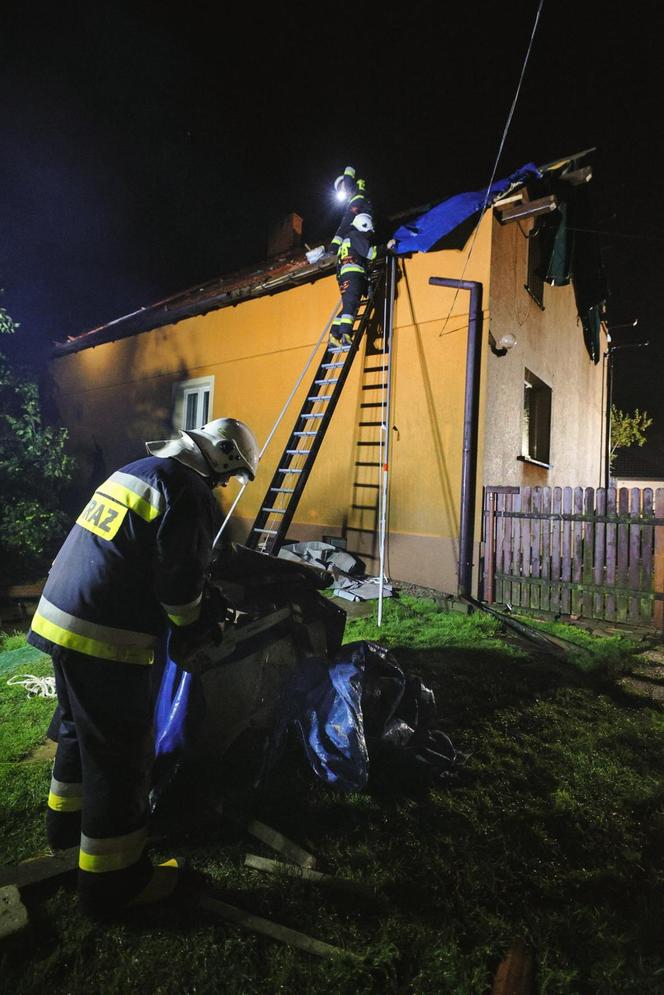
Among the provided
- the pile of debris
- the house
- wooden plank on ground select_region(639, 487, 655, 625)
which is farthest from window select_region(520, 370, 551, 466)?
the pile of debris

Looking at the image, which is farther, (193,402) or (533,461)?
(193,402)

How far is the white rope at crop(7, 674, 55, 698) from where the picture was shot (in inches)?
135

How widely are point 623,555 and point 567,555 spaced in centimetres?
56

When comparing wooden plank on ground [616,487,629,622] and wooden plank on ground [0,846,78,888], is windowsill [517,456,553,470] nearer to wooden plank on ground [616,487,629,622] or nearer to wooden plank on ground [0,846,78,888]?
wooden plank on ground [616,487,629,622]

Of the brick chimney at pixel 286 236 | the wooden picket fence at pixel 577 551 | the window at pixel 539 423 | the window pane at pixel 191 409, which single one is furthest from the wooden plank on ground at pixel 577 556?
the brick chimney at pixel 286 236

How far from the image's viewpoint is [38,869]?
175 centimetres

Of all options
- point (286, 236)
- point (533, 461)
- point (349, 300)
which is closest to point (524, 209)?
point (349, 300)

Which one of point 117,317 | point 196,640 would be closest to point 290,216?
point 117,317

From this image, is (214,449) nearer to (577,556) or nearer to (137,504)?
(137,504)

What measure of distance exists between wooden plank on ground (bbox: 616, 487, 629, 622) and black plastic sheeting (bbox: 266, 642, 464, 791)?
3.65 metres

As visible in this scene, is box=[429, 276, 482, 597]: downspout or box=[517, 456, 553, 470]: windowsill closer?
box=[429, 276, 482, 597]: downspout

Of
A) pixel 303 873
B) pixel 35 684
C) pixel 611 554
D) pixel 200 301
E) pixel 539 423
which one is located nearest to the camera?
pixel 303 873

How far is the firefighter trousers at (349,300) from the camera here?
6.44 metres

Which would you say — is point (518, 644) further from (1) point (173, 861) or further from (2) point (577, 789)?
(1) point (173, 861)
